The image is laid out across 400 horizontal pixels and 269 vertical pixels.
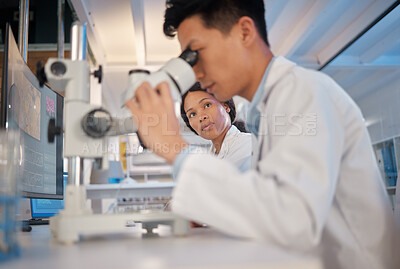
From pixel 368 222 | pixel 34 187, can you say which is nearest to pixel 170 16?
pixel 368 222

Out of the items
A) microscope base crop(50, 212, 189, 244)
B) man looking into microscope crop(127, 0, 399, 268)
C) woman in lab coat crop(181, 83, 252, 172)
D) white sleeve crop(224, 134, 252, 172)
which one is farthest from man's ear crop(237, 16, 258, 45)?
woman in lab coat crop(181, 83, 252, 172)

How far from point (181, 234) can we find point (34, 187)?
1.04m

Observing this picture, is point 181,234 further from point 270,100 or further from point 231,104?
point 231,104

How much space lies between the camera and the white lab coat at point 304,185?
0.70 meters

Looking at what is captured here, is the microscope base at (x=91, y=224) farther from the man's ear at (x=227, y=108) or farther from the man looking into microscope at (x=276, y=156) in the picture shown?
the man's ear at (x=227, y=108)

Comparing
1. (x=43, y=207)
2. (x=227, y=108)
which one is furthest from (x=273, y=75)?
(x=43, y=207)

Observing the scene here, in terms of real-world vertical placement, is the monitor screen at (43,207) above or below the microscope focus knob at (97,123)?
below

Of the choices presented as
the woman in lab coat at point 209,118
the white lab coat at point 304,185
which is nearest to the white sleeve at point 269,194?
the white lab coat at point 304,185

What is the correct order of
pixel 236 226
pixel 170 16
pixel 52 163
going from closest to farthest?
pixel 236 226 → pixel 170 16 → pixel 52 163

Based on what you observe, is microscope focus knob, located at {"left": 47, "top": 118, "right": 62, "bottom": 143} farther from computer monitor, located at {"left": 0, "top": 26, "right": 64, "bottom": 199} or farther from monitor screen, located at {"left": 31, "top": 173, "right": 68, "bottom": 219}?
monitor screen, located at {"left": 31, "top": 173, "right": 68, "bottom": 219}

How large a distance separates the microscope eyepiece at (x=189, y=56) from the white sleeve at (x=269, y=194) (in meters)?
0.35

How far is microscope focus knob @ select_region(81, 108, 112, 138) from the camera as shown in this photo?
2.89 feet

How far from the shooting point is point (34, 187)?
1616 mm

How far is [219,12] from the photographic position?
42.0 inches
